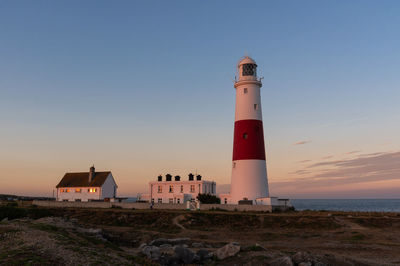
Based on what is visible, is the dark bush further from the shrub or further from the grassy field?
the shrub

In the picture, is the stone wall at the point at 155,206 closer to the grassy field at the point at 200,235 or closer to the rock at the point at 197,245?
the grassy field at the point at 200,235

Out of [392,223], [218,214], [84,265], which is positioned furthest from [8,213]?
[392,223]

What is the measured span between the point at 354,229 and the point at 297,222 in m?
5.47

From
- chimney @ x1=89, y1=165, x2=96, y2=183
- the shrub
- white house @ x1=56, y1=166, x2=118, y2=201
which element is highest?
chimney @ x1=89, y1=165, x2=96, y2=183

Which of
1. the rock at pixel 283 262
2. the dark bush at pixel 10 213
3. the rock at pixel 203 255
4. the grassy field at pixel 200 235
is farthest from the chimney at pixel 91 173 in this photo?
the rock at pixel 283 262

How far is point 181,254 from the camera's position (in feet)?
63.0

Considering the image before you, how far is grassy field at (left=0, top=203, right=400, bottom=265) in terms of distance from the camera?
51.5ft

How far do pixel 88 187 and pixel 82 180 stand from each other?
277 cm

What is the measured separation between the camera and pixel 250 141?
42.8 meters

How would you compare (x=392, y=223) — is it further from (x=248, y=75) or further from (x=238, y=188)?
(x=248, y=75)

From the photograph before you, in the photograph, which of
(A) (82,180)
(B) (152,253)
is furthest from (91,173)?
(B) (152,253)

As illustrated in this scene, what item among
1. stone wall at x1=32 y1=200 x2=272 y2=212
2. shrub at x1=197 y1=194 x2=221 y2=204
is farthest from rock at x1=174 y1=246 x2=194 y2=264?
shrub at x1=197 y1=194 x2=221 y2=204

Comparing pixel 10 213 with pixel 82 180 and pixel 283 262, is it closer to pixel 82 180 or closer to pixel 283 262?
pixel 283 262

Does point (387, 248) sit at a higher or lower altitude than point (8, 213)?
lower
